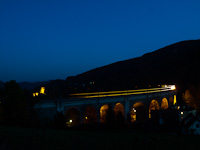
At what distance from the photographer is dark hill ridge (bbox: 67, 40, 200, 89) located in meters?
110

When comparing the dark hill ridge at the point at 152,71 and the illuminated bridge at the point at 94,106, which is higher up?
the dark hill ridge at the point at 152,71

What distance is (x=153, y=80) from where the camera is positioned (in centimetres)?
12762

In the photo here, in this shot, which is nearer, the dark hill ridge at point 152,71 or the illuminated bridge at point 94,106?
the illuminated bridge at point 94,106

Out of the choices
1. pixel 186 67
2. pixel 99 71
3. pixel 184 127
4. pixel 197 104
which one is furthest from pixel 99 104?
pixel 99 71

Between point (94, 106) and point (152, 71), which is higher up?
point (152, 71)

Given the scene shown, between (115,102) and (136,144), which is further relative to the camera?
(115,102)

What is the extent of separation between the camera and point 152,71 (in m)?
143

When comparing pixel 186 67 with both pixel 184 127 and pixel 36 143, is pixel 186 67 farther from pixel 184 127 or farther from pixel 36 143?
pixel 36 143

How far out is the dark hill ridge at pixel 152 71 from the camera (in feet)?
360

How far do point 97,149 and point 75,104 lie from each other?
31516mm

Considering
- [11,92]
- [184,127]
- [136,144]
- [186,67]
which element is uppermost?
[186,67]

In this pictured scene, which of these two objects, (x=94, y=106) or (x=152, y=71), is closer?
(x=94, y=106)

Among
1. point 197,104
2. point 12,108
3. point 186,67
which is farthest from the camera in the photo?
point 186,67

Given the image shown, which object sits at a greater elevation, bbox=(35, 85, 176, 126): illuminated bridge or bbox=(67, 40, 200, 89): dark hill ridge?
bbox=(67, 40, 200, 89): dark hill ridge
